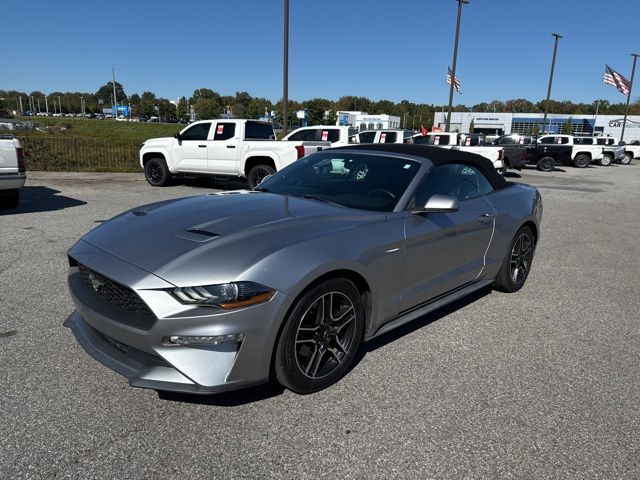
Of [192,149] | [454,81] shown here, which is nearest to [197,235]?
[192,149]

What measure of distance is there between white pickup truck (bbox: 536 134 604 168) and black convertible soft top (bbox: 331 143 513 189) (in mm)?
26358

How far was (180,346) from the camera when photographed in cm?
245

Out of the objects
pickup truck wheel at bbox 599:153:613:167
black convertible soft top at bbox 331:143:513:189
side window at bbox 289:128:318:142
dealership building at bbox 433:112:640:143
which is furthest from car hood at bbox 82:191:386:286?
dealership building at bbox 433:112:640:143

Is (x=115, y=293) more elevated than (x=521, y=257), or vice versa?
(x=115, y=293)

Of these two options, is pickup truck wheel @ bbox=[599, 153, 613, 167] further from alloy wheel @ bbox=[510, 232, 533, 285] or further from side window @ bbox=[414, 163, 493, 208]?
side window @ bbox=[414, 163, 493, 208]

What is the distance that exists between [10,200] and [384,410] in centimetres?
864

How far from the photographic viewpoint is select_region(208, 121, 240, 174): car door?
39.8 ft

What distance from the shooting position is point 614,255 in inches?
279

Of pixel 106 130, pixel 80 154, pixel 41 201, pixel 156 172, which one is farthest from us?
pixel 106 130

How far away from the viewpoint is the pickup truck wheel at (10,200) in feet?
28.6

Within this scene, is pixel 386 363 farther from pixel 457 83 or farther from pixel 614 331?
pixel 457 83

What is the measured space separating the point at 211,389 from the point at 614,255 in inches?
265

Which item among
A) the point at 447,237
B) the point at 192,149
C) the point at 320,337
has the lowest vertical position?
the point at 320,337

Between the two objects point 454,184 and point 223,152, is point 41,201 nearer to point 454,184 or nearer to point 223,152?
point 223,152
